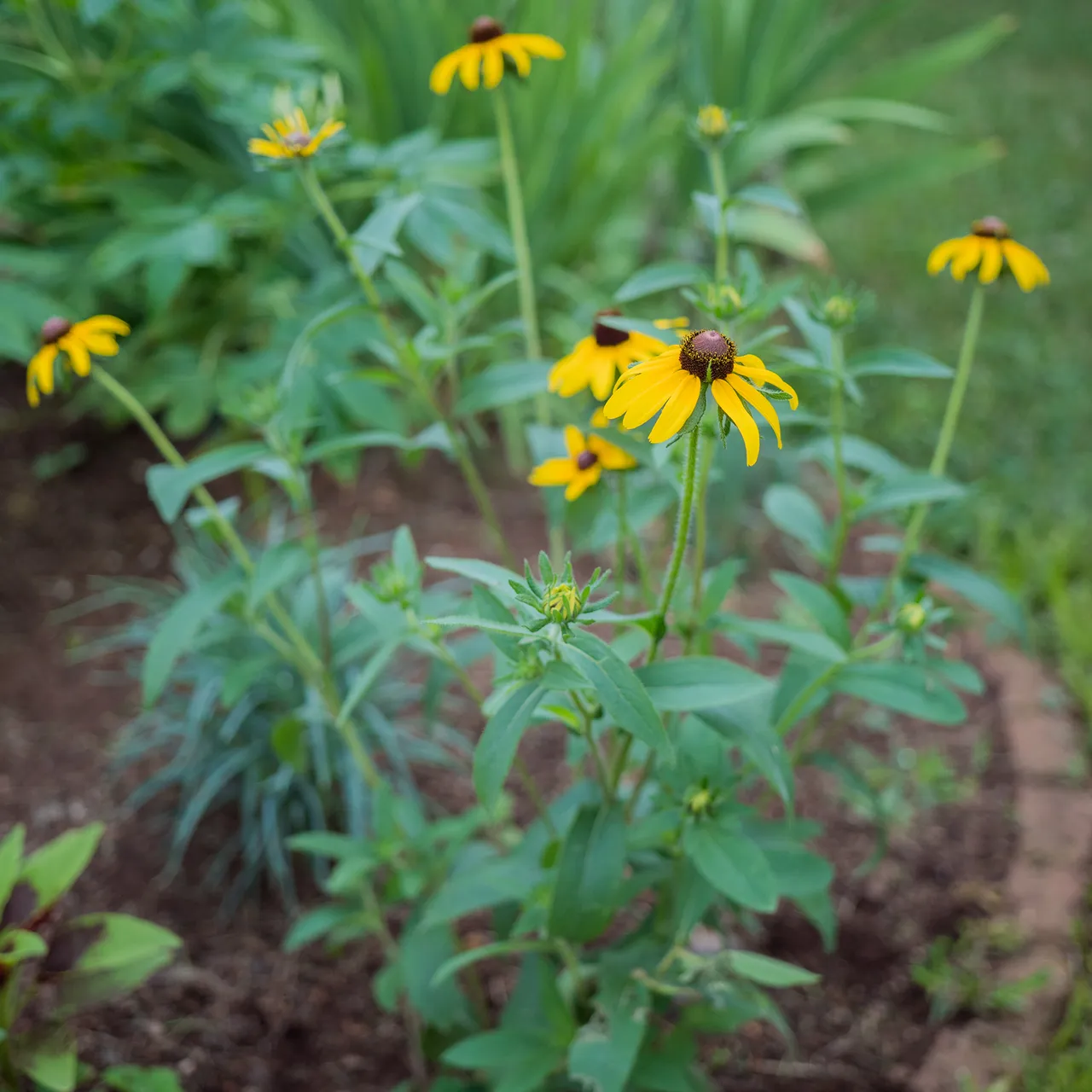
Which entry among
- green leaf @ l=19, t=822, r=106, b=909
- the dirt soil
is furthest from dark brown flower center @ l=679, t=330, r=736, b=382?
the dirt soil

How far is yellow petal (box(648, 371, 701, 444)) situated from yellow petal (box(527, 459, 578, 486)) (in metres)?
0.29

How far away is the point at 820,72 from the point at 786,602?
138cm

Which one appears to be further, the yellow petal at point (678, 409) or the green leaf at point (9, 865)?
the green leaf at point (9, 865)

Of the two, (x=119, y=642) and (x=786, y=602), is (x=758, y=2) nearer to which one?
(x=786, y=602)

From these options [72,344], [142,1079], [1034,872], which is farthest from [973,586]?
[142,1079]

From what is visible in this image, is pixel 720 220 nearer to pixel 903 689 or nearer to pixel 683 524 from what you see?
pixel 683 524

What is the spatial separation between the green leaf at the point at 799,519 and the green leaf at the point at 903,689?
190 mm

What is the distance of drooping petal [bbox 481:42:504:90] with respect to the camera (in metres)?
1.09

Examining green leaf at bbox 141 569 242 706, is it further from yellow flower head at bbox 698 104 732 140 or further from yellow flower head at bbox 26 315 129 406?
yellow flower head at bbox 698 104 732 140

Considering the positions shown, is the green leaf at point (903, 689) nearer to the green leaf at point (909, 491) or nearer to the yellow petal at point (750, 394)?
the green leaf at point (909, 491)

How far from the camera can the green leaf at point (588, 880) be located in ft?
3.03

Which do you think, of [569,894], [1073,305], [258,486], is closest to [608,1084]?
[569,894]

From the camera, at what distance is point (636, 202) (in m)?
2.85

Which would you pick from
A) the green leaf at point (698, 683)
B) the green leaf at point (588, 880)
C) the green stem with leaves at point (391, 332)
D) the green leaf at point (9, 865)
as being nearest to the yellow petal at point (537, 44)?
the green stem with leaves at point (391, 332)
